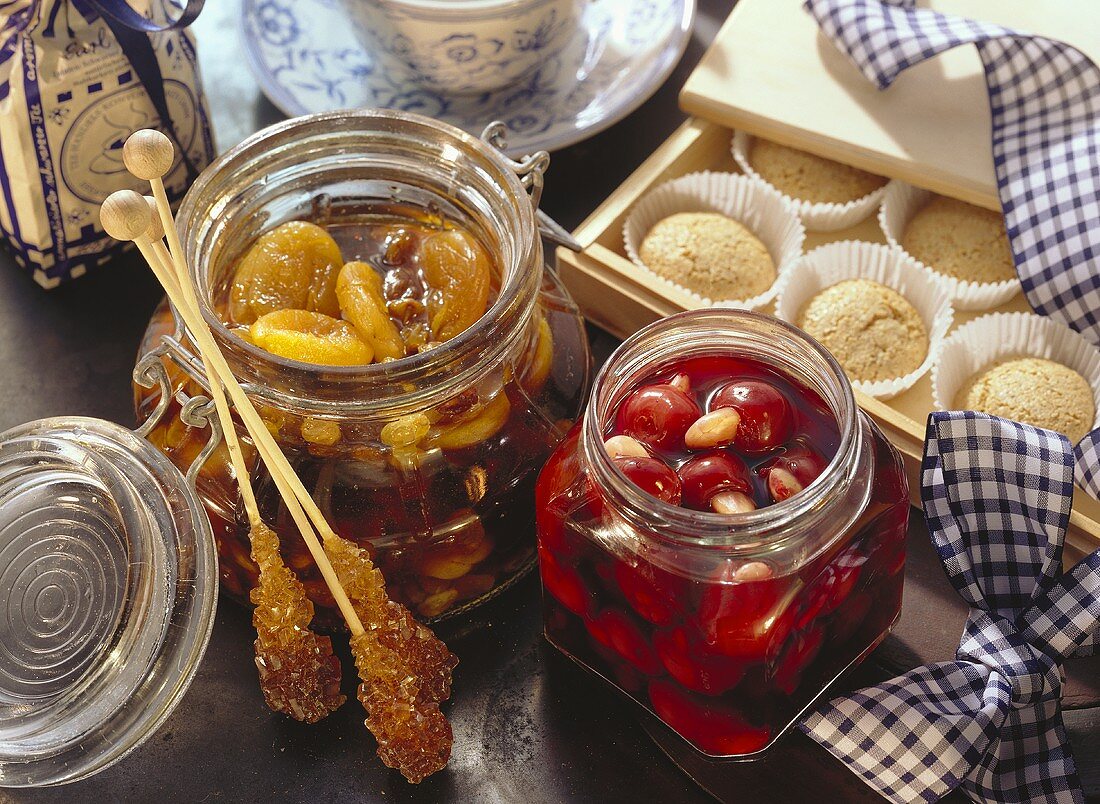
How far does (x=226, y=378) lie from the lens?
3.04 ft

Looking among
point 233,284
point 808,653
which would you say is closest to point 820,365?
point 808,653

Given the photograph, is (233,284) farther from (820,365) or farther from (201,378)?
(820,365)

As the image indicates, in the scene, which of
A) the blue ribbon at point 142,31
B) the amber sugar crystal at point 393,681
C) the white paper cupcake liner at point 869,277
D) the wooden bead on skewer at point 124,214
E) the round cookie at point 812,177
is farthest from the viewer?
the round cookie at point 812,177

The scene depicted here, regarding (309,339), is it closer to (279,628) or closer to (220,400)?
(220,400)

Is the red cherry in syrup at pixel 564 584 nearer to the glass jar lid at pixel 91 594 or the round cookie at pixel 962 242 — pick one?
the glass jar lid at pixel 91 594

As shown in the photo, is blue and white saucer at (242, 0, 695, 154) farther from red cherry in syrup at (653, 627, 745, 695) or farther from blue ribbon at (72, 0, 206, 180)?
red cherry in syrup at (653, 627, 745, 695)

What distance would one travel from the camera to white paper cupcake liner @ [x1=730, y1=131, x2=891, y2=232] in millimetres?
1515

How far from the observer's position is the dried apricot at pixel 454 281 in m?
1.09

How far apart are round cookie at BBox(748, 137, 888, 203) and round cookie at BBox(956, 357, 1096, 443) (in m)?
0.31

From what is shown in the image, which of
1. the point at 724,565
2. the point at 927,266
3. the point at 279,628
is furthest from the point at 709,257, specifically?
the point at 279,628

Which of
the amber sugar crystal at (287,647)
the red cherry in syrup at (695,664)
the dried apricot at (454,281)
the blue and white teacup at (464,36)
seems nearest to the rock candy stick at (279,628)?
the amber sugar crystal at (287,647)

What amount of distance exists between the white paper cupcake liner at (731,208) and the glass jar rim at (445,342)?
0.38m

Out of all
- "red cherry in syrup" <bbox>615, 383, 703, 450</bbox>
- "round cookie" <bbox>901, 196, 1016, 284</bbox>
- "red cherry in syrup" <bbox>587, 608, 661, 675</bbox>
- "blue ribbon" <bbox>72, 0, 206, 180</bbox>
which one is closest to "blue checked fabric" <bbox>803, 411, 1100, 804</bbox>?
"red cherry in syrup" <bbox>587, 608, 661, 675</bbox>

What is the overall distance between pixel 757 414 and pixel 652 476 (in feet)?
0.39
